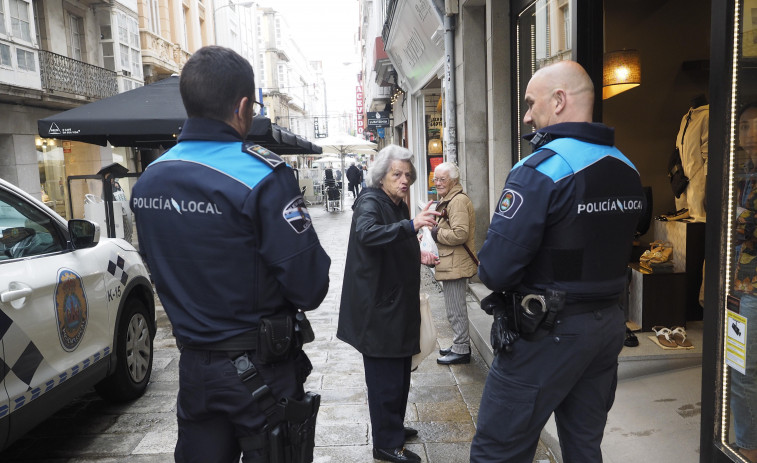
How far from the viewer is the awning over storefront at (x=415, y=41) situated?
9828mm

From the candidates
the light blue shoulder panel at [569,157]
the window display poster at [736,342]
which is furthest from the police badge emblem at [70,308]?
the window display poster at [736,342]

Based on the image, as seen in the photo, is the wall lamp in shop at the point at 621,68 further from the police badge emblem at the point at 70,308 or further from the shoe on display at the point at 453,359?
the police badge emblem at the point at 70,308

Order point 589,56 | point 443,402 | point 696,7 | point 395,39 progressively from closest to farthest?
point 589,56
point 443,402
point 696,7
point 395,39

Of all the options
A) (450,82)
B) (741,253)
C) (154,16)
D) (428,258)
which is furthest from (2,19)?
(741,253)

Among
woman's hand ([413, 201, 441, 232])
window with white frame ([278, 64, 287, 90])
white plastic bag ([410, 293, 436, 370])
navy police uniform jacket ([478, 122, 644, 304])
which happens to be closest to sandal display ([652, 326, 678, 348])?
white plastic bag ([410, 293, 436, 370])

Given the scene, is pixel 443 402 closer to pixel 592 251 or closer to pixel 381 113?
pixel 592 251

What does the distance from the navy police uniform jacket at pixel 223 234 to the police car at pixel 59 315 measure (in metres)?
1.48

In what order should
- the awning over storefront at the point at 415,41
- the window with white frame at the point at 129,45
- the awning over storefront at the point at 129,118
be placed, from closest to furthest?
the awning over storefront at the point at 129,118 → the awning over storefront at the point at 415,41 → the window with white frame at the point at 129,45

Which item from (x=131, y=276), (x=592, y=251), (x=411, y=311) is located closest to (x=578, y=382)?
(x=592, y=251)

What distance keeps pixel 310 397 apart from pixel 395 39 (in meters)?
12.3

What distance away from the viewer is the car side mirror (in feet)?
12.5

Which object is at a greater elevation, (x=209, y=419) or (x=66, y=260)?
(x=66, y=260)

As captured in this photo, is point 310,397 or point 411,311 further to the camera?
point 411,311

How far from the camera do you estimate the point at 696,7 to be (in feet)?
24.3
